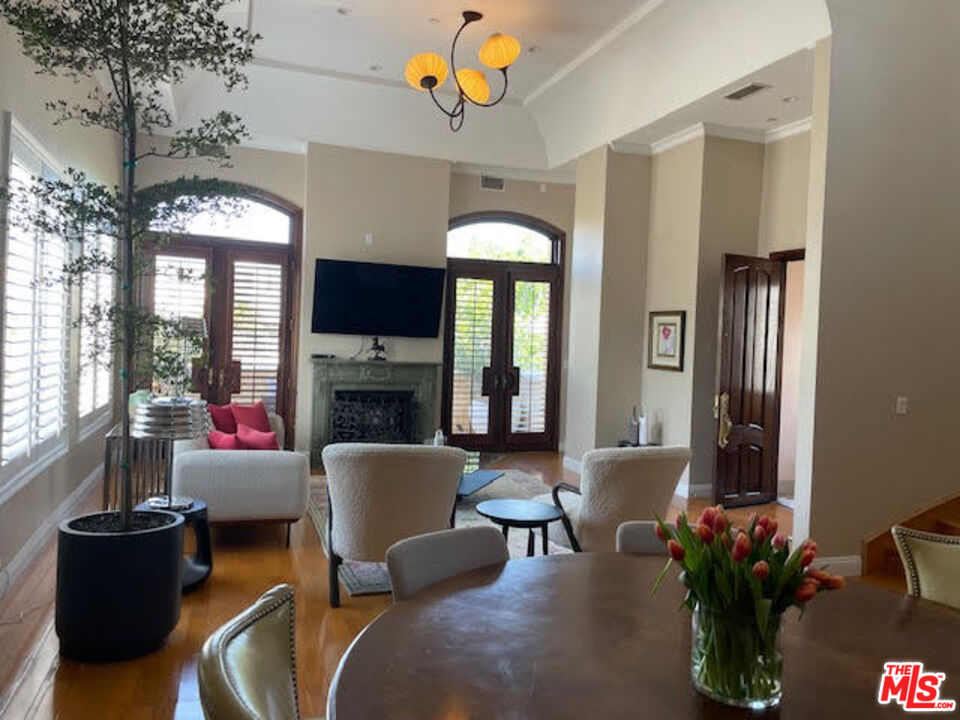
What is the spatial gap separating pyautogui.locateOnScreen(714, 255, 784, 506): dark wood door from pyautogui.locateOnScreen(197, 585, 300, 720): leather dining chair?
517cm

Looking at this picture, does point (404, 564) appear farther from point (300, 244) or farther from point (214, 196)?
point (300, 244)

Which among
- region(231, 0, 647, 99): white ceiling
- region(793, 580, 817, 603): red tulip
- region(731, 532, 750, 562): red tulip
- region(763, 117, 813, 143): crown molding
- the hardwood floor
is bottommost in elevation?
the hardwood floor

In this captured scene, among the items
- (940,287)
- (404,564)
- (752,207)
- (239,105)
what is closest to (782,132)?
(752,207)

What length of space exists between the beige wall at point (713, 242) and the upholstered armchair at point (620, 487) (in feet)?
9.43

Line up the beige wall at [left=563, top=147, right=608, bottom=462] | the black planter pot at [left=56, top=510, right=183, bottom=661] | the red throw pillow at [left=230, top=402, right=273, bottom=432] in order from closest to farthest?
1. the black planter pot at [left=56, top=510, right=183, bottom=661]
2. the red throw pillow at [left=230, top=402, right=273, bottom=432]
3. the beige wall at [left=563, top=147, right=608, bottom=462]

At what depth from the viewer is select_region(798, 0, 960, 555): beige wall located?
4.44m

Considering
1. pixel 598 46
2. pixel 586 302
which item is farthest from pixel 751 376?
pixel 598 46

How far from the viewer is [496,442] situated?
352 inches

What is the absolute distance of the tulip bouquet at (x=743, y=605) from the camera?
4.40ft

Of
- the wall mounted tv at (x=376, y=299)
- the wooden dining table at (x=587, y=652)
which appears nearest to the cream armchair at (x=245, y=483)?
the wooden dining table at (x=587, y=652)

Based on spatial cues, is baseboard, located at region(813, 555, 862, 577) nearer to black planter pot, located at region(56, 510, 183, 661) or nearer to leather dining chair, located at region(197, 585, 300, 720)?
black planter pot, located at region(56, 510, 183, 661)

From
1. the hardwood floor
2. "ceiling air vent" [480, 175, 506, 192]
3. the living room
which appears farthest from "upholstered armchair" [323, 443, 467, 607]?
"ceiling air vent" [480, 175, 506, 192]

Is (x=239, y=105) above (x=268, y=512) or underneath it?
above

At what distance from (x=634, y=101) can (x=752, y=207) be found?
152 centimetres
